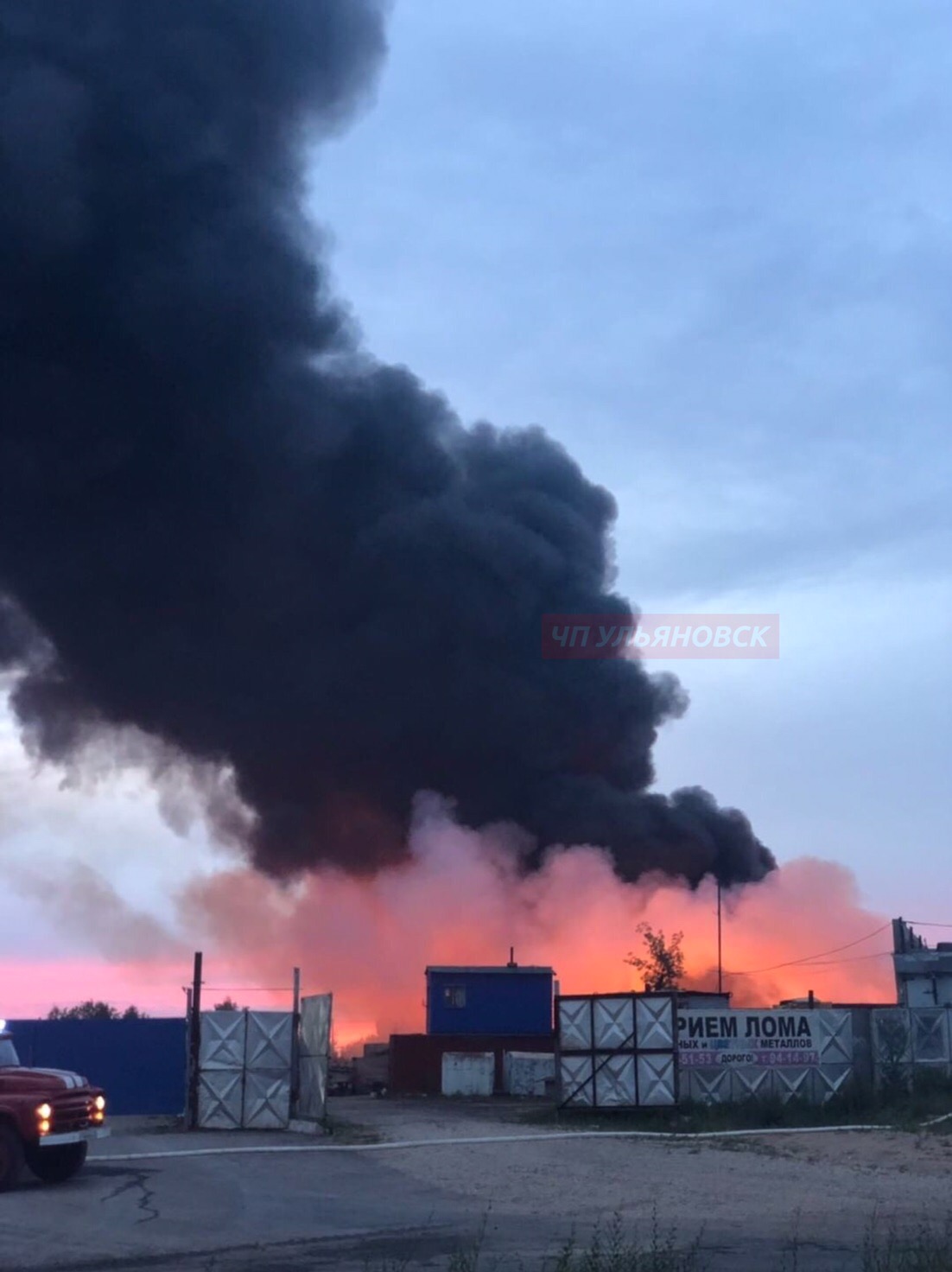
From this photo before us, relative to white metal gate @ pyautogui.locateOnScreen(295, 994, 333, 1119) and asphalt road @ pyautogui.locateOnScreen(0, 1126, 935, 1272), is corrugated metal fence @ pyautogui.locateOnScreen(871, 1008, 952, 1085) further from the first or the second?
white metal gate @ pyautogui.locateOnScreen(295, 994, 333, 1119)

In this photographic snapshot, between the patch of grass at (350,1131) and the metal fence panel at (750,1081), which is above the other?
the metal fence panel at (750,1081)

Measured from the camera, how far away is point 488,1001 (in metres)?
45.2

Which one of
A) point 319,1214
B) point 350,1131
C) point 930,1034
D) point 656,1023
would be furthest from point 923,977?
point 319,1214

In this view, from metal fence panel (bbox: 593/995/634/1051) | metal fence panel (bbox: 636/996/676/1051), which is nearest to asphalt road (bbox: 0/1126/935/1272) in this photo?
metal fence panel (bbox: 593/995/634/1051)

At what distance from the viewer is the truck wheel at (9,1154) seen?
1805 centimetres

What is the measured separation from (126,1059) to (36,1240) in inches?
691

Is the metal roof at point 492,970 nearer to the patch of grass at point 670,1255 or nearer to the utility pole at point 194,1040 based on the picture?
the utility pole at point 194,1040

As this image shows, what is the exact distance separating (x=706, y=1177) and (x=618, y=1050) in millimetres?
10195

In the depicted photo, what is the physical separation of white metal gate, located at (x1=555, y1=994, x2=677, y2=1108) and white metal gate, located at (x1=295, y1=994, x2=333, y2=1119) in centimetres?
544

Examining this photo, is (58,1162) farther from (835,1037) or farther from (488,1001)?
(488,1001)

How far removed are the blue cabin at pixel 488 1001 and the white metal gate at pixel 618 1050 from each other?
14.5m

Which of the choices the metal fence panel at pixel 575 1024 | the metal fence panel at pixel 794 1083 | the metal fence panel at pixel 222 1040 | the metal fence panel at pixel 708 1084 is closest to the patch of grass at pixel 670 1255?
the metal fence panel at pixel 222 1040

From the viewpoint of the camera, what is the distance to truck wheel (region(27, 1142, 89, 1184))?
18.8 meters

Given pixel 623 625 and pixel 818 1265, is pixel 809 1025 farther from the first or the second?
pixel 623 625
